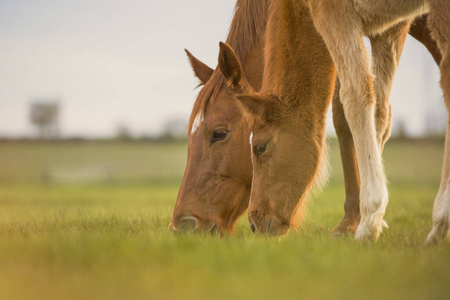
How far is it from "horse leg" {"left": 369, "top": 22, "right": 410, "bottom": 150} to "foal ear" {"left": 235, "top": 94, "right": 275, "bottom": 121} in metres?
1.34

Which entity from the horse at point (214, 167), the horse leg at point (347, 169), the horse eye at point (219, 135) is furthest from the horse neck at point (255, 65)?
the horse leg at point (347, 169)

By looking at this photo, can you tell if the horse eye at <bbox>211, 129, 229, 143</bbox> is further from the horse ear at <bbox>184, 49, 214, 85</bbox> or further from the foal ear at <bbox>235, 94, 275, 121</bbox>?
the horse ear at <bbox>184, 49, 214, 85</bbox>

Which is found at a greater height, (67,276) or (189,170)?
(189,170)

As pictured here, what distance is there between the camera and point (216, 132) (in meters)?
5.16

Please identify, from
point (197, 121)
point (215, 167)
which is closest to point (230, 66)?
point (197, 121)

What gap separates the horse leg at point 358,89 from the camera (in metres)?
4.02

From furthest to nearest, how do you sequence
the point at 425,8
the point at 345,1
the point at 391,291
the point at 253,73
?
the point at 253,73, the point at 345,1, the point at 425,8, the point at 391,291

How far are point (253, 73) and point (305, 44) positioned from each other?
0.83 meters

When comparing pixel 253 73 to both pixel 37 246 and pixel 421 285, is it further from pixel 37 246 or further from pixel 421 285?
pixel 421 285

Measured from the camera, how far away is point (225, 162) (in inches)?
201

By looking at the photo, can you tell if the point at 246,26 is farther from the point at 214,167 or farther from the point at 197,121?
the point at 214,167

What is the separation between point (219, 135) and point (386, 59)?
2225 millimetres

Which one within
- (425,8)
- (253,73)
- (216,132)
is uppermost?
(425,8)

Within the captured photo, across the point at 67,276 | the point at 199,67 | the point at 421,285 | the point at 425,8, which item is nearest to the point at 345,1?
the point at 425,8
